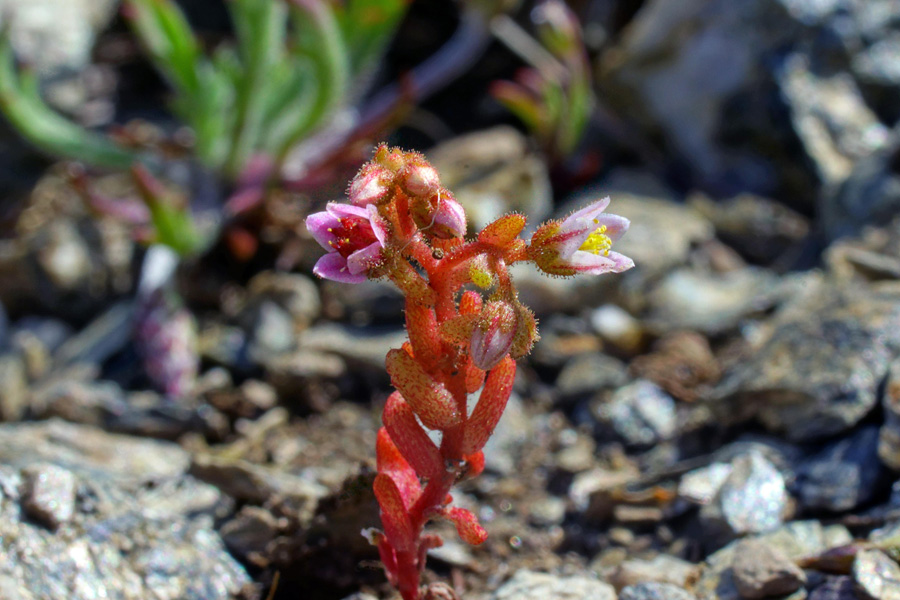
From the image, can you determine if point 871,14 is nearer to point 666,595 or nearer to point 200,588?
point 666,595

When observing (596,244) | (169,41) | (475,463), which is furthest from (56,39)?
(596,244)

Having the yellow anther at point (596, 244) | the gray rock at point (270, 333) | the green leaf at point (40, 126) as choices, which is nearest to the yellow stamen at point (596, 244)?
the yellow anther at point (596, 244)

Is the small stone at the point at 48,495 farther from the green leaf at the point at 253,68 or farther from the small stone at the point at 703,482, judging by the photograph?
the green leaf at the point at 253,68

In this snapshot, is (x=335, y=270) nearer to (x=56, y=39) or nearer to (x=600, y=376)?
(x=600, y=376)

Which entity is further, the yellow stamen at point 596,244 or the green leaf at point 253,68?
the green leaf at point 253,68

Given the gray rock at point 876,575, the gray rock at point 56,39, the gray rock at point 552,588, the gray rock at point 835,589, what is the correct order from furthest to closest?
the gray rock at point 56,39 → the gray rock at point 552,588 → the gray rock at point 835,589 → the gray rock at point 876,575

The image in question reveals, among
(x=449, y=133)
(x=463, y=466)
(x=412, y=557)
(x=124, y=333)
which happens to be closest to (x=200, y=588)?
(x=412, y=557)
